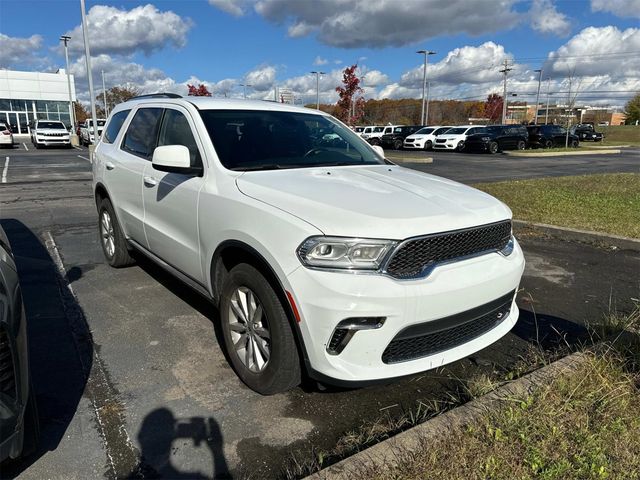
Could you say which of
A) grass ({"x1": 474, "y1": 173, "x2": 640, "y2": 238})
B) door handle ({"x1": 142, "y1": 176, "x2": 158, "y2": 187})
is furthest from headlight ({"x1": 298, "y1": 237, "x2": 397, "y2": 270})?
grass ({"x1": 474, "y1": 173, "x2": 640, "y2": 238})

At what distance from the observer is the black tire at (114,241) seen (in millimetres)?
5211

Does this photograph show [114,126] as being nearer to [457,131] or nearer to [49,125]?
[49,125]

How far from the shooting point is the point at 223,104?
4.02 meters

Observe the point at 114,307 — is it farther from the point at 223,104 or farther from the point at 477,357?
the point at 477,357

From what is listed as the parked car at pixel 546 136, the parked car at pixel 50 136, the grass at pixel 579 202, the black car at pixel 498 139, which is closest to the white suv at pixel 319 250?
the grass at pixel 579 202

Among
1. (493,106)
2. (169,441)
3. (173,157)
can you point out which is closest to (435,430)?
(169,441)

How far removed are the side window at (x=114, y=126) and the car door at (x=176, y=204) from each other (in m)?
1.31

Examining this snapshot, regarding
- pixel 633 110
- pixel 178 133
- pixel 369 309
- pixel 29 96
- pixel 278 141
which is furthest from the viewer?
pixel 633 110

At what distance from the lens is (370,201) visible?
2.76 meters

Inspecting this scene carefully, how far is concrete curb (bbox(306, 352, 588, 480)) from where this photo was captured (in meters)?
2.21

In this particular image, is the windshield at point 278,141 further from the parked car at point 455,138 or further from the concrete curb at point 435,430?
the parked car at point 455,138

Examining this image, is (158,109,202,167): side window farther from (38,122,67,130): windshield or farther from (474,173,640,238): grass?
(38,122,67,130): windshield

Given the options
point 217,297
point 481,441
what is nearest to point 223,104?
point 217,297

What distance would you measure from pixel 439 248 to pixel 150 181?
103 inches
